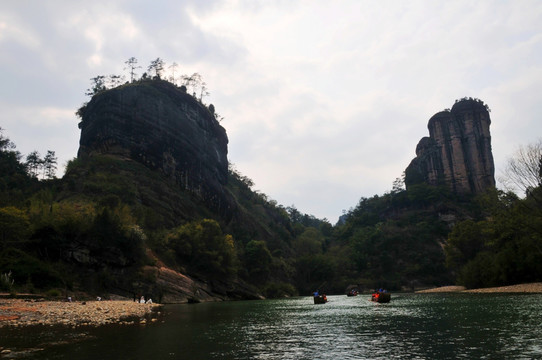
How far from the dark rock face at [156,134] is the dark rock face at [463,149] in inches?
3106

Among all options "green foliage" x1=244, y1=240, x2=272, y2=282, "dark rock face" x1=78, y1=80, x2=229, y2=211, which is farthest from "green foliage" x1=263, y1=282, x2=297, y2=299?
"dark rock face" x1=78, y1=80, x2=229, y2=211

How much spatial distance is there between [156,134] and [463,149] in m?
101

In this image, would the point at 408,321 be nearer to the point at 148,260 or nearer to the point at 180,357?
the point at 180,357

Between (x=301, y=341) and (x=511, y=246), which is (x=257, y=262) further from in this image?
(x=301, y=341)

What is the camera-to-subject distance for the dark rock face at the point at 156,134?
89.8 m

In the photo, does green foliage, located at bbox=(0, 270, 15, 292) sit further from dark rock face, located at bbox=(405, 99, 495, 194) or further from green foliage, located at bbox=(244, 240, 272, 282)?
dark rock face, located at bbox=(405, 99, 495, 194)

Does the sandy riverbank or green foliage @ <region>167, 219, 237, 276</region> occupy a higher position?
green foliage @ <region>167, 219, 237, 276</region>

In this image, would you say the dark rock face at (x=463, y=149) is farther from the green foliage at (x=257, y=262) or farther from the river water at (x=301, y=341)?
the river water at (x=301, y=341)

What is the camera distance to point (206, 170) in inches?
3989

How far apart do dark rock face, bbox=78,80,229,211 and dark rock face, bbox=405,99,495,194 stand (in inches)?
3106

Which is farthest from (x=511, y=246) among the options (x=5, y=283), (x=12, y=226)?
(x=12, y=226)

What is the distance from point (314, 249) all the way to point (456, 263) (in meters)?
48.3

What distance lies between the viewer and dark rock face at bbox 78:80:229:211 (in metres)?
89.8

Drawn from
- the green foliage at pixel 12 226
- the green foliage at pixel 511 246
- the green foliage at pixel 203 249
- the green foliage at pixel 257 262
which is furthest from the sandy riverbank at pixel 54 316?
the green foliage at pixel 257 262
